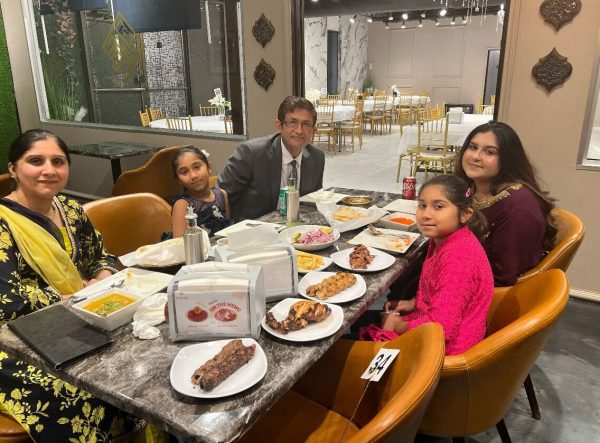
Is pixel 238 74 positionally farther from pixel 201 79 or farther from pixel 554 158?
pixel 554 158

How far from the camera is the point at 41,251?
158 cm

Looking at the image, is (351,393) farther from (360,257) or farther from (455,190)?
(455,190)

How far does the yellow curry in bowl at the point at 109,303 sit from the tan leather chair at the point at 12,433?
422mm

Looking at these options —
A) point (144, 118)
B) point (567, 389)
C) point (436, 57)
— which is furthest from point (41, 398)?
point (436, 57)

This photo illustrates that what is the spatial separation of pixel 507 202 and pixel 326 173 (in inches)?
198

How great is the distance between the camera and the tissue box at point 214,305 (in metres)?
1.14

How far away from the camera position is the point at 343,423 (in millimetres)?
1336

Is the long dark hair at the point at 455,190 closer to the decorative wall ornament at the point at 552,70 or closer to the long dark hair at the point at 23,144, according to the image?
the long dark hair at the point at 23,144

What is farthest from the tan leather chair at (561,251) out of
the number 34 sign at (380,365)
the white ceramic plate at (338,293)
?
the number 34 sign at (380,365)

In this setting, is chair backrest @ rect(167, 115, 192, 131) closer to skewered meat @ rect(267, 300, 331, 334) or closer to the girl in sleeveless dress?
the girl in sleeveless dress

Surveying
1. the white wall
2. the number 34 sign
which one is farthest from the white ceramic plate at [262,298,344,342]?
the white wall

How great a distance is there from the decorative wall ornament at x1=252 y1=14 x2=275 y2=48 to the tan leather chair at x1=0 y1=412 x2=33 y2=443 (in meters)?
3.27

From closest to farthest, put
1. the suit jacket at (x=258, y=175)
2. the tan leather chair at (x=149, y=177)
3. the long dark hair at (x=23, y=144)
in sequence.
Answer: the long dark hair at (x=23, y=144)
the suit jacket at (x=258, y=175)
the tan leather chair at (x=149, y=177)

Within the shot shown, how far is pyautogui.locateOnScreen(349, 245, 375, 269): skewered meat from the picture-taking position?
1613 mm
